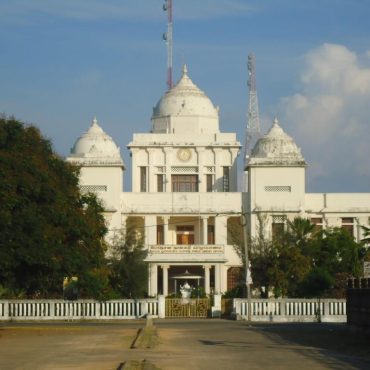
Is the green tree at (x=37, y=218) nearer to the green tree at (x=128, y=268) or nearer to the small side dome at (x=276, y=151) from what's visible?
the green tree at (x=128, y=268)

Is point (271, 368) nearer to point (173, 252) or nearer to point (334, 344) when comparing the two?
point (334, 344)

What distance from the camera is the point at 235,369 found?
60.3 ft

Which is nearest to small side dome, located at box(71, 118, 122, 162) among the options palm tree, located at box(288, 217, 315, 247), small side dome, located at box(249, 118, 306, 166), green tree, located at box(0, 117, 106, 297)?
small side dome, located at box(249, 118, 306, 166)

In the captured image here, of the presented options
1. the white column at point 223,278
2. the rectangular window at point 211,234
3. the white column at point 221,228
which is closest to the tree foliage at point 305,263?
the white column at point 223,278

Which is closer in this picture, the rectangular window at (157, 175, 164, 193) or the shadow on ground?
the shadow on ground

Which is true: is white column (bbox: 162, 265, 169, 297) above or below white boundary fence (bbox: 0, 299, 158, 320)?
above

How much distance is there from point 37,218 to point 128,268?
1330 inches

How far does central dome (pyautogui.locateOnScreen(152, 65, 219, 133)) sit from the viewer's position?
95.3 metres

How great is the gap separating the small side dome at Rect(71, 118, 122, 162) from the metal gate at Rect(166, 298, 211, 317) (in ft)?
125

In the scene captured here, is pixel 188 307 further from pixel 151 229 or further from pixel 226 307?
pixel 151 229

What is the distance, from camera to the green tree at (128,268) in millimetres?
63781

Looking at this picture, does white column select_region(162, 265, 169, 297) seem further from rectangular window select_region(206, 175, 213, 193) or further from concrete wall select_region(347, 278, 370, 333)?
concrete wall select_region(347, 278, 370, 333)

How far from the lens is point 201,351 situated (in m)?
23.2

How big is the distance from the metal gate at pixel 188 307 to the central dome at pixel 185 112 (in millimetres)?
42957
